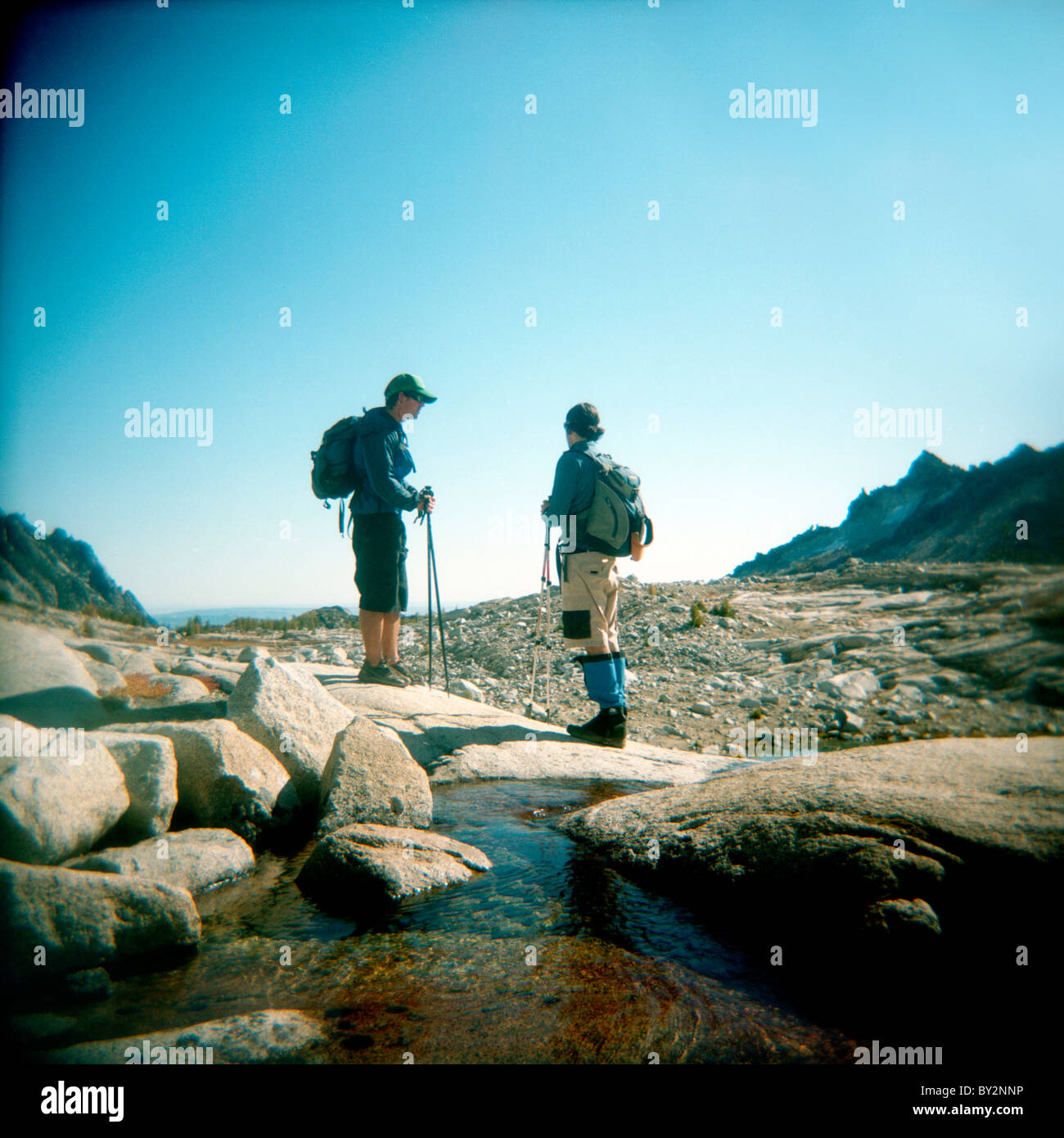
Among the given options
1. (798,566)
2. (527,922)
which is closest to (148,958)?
(527,922)

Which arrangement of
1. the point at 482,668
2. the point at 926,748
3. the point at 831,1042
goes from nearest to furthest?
the point at 831,1042, the point at 926,748, the point at 482,668

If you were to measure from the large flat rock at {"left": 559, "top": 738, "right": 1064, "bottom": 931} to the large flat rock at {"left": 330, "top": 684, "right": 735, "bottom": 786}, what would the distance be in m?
1.40

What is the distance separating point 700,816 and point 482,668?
9344mm

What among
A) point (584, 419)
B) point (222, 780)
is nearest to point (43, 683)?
point (222, 780)

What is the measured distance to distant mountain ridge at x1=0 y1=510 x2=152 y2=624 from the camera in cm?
364

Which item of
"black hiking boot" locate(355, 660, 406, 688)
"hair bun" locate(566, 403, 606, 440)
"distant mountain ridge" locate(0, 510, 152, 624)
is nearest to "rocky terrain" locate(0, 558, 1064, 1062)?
"distant mountain ridge" locate(0, 510, 152, 624)

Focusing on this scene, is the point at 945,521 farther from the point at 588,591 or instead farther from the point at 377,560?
the point at 377,560

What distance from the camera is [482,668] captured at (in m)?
13.5

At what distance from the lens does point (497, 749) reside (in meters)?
6.66

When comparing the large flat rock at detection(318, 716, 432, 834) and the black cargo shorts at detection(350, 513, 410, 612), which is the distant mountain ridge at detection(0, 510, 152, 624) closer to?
the large flat rock at detection(318, 716, 432, 834)

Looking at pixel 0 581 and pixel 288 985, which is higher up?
pixel 0 581

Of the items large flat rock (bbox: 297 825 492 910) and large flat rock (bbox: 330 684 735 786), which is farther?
large flat rock (bbox: 330 684 735 786)
